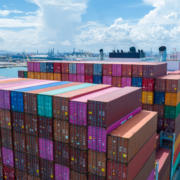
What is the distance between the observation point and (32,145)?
16016mm

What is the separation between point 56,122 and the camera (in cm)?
1457

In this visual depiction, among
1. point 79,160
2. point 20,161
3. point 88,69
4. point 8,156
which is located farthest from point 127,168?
point 88,69

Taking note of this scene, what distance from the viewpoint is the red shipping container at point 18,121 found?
53.0ft

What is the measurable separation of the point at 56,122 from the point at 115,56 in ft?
152

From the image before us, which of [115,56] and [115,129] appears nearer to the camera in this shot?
[115,129]

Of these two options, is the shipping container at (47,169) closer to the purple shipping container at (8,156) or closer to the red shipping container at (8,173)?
the purple shipping container at (8,156)

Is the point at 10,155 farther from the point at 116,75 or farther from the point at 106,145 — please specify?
the point at 116,75

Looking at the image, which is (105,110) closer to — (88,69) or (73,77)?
(88,69)

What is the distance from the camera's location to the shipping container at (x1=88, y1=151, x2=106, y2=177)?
1301 cm

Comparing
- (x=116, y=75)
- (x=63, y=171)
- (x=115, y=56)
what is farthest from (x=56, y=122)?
(x=115, y=56)

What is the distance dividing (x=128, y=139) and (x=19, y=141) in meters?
9.73

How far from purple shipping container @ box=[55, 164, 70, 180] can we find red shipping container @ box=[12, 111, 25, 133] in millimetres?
4177

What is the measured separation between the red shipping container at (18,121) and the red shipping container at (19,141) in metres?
0.42

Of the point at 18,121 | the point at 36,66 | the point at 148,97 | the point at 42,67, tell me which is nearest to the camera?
the point at 18,121
